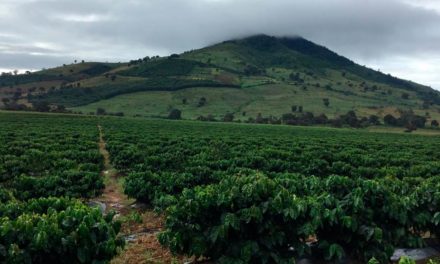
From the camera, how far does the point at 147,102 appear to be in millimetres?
150750

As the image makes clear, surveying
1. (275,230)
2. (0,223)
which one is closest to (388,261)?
(275,230)

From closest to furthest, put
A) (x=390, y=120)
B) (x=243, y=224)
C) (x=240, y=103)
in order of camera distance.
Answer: (x=243, y=224)
(x=390, y=120)
(x=240, y=103)

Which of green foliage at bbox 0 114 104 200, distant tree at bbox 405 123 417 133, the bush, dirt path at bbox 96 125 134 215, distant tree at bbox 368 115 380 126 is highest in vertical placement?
the bush

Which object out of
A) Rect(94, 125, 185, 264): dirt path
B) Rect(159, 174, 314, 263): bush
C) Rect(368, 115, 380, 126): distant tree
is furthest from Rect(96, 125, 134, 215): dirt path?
Rect(368, 115, 380, 126): distant tree

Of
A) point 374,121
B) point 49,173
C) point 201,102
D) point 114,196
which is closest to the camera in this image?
point 49,173

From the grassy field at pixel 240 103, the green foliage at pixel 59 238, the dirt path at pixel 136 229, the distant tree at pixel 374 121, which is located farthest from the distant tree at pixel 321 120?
the green foliage at pixel 59 238

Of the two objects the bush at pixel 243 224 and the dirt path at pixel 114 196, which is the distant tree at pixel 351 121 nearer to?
the dirt path at pixel 114 196

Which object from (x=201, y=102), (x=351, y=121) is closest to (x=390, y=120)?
(x=351, y=121)

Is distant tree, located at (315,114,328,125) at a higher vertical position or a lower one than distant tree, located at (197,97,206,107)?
lower

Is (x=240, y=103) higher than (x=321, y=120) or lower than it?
higher

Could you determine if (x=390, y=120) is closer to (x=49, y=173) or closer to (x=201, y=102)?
(x=201, y=102)

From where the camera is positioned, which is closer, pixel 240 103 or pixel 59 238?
pixel 59 238

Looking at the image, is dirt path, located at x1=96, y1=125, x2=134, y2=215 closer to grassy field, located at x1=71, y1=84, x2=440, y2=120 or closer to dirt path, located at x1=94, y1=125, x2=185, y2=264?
dirt path, located at x1=94, y1=125, x2=185, y2=264

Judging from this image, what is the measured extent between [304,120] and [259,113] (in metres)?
18.2
